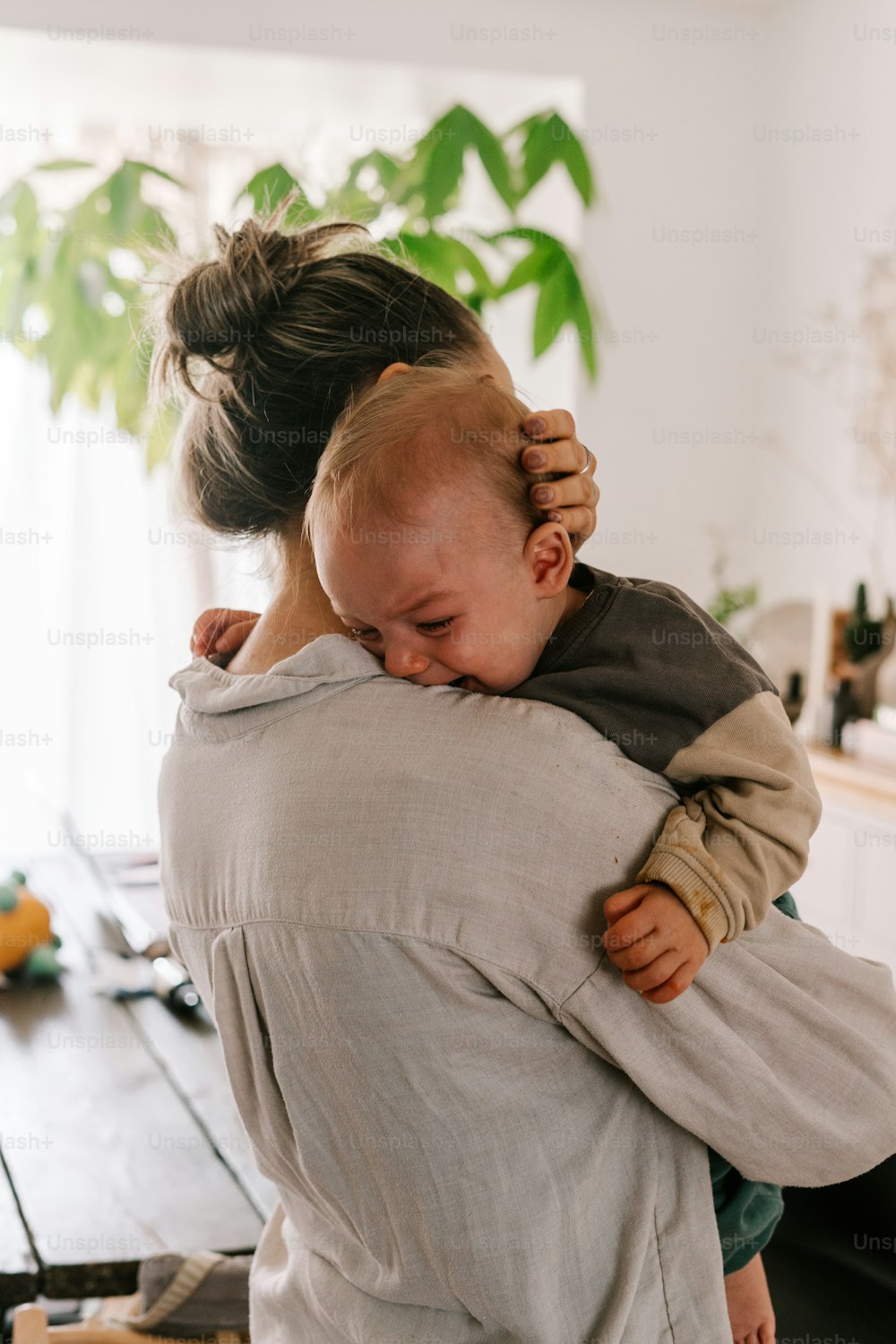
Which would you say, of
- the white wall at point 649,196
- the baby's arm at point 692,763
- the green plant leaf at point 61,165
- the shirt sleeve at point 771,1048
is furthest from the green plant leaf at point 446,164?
the shirt sleeve at point 771,1048

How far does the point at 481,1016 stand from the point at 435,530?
0.31 m

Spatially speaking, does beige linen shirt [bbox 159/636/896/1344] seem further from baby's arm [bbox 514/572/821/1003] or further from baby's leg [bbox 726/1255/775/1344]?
baby's leg [bbox 726/1255/775/1344]

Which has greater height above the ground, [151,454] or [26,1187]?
[151,454]

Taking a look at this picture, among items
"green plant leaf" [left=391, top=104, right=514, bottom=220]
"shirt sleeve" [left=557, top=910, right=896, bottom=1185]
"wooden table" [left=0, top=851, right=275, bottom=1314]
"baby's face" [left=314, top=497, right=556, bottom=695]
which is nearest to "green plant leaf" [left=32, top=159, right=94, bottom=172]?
"green plant leaf" [left=391, top=104, right=514, bottom=220]

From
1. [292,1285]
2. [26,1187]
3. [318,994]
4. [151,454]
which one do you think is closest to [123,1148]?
[26,1187]

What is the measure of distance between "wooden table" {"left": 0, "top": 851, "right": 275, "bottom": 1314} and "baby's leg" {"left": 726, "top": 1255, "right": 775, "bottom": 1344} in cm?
45

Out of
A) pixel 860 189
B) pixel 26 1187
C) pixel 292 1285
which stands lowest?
pixel 26 1187

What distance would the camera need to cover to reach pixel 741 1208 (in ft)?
2.90

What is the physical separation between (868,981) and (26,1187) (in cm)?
92

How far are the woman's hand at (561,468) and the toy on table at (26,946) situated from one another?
52.3 inches

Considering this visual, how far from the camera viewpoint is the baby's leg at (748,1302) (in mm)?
1011

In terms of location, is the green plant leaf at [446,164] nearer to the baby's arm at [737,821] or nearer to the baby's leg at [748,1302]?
the baby's arm at [737,821]

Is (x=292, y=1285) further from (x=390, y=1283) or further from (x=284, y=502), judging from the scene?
(x=284, y=502)

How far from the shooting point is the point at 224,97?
3684 millimetres
